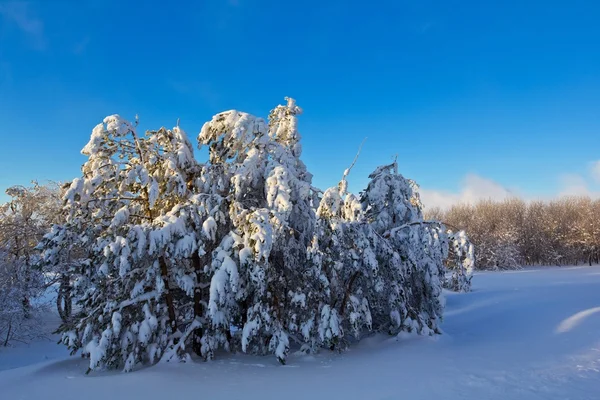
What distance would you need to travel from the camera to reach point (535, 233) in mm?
47594

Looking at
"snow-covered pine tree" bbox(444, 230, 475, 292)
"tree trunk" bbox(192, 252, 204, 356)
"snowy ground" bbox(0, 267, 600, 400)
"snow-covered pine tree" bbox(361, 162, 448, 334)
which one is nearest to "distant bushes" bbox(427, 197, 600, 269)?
"snow-covered pine tree" bbox(444, 230, 475, 292)

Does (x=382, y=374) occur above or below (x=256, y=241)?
below

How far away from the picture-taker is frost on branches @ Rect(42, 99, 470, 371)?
6781 millimetres

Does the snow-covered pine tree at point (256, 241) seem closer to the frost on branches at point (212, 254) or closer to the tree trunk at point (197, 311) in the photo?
the frost on branches at point (212, 254)

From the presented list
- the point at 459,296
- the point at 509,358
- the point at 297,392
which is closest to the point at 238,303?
the point at 297,392

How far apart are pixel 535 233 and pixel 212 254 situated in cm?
5137

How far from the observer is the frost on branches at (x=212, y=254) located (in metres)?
6.78

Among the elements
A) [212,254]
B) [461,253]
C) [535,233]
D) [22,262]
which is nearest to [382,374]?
[212,254]

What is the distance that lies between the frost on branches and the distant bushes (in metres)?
35.7

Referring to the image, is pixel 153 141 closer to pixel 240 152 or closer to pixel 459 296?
pixel 240 152

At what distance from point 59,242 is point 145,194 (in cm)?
179

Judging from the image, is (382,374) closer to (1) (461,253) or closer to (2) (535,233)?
(1) (461,253)

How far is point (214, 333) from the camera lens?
728 cm

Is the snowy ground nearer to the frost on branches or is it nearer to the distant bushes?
the frost on branches
